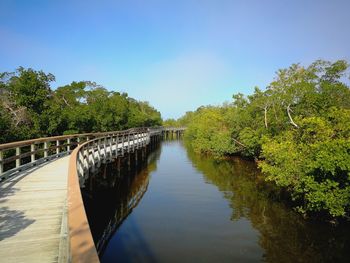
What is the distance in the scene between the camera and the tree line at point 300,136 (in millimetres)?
10562

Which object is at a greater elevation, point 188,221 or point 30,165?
point 30,165

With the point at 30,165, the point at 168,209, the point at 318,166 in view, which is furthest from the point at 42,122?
the point at 318,166

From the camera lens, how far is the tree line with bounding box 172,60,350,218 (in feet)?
34.7

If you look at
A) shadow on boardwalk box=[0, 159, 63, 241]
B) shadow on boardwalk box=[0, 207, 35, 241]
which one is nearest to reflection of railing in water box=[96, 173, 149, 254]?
shadow on boardwalk box=[0, 159, 63, 241]

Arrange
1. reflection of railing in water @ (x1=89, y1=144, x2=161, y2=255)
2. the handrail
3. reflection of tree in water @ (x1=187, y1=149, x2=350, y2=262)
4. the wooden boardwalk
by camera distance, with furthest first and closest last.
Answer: reflection of railing in water @ (x1=89, y1=144, x2=161, y2=255)
reflection of tree in water @ (x1=187, y1=149, x2=350, y2=262)
the handrail
the wooden boardwalk

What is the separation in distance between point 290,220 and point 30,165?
10.6 m

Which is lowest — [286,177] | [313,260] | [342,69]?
[313,260]

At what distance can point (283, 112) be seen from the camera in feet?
78.4

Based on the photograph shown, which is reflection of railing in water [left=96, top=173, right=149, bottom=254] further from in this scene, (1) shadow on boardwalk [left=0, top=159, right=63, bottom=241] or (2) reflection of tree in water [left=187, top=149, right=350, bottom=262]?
(2) reflection of tree in water [left=187, top=149, right=350, bottom=262]

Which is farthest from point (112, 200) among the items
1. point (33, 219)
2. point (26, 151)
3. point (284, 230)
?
point (33, 219)

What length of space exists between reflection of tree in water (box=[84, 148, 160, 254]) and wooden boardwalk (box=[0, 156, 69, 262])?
11.4 ft

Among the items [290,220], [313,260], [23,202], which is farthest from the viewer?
[290,220]

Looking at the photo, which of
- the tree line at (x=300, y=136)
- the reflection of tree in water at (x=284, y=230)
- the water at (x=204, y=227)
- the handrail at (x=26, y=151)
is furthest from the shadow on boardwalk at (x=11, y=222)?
the tree line at (x=300, y=136)

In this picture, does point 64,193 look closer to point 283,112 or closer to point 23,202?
point 23,202
